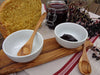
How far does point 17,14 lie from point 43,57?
0.24m

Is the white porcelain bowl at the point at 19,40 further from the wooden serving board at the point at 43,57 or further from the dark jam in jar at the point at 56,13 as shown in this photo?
the dark jam in jar at the point at 56,13

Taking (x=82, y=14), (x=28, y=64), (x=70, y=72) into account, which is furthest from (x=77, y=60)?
(x=82, y=14)

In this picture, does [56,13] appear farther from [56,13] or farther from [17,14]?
[17,14]

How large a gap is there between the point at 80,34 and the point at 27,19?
29 cm

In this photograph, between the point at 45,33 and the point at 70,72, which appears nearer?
the point at 70,72

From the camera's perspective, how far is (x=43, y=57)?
0.39 metres

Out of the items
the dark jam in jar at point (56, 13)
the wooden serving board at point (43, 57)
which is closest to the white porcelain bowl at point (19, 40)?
the wooden serving board at point (43, 57)

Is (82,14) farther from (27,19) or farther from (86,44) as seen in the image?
(27,19)

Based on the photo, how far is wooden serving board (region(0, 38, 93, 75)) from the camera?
35cm

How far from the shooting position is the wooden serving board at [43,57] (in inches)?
13.7

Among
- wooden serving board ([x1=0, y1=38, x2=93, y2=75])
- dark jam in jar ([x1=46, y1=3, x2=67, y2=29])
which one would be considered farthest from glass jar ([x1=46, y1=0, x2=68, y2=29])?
wooden serving board ([x1=0, y1=38, x2=93, y2=75])

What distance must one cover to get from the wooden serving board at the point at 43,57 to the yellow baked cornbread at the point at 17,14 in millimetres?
123

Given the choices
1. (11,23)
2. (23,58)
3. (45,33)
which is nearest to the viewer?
(23,58)

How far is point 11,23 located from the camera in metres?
0.44
